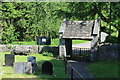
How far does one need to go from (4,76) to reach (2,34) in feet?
60.2

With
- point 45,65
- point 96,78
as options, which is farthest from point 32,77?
point 96,78

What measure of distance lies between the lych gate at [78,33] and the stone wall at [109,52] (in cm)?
66

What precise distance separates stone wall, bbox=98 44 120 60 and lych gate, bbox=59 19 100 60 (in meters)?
0.66

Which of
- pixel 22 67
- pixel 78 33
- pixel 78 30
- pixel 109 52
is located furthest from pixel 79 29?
pixel 22 67

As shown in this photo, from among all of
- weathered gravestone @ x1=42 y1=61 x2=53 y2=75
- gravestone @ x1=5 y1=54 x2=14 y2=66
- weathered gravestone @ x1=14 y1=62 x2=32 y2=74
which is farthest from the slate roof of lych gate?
weathered gravestone @ x1=14 y1=62 x2=32 y2=74

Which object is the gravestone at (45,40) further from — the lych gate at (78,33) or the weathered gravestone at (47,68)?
the weathered gravestone at (47,68)

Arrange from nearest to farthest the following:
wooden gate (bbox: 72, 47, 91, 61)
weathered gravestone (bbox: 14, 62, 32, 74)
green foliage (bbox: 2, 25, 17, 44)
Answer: weathered gravestone (bbox: 14, 62, 32, 74), wooden gate (bbox: 72, 47, 91, 61), green foliage (bbox: 2, 25, 17, 44)

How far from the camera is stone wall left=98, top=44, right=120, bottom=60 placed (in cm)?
2150

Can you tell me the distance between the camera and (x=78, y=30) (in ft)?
75.8

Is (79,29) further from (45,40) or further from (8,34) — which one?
(8,34)

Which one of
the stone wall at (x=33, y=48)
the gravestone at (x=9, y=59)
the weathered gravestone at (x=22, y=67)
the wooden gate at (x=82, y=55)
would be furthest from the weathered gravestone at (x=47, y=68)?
the stone wall at (x=33, y=48)

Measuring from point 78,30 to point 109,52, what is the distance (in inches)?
143

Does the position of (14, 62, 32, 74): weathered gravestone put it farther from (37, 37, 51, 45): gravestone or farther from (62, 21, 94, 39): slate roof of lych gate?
(37, 37, 51, 45): gravestone

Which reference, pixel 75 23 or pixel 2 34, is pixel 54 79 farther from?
pixel 2 34
